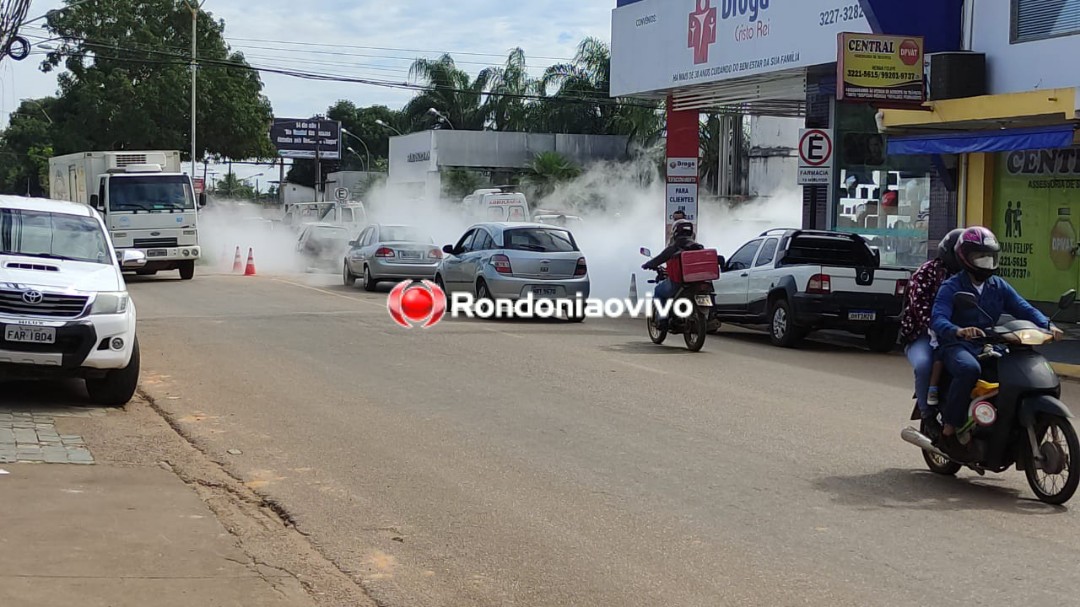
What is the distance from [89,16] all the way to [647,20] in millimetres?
42261

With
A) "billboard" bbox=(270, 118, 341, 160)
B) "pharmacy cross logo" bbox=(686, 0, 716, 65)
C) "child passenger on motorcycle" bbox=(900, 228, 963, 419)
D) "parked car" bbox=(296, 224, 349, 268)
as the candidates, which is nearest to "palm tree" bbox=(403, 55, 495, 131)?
"billboard" bbox=(270, 118, 341, 160)

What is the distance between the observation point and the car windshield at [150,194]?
29547 millimetres

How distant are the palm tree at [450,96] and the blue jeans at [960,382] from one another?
200ft

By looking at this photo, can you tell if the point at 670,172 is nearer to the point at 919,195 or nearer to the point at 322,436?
the point at 919,195

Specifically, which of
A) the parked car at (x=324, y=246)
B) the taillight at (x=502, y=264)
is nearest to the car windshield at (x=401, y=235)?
the taillight at (x=502, y=264)

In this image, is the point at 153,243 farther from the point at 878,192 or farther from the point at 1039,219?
the point at 1039,219

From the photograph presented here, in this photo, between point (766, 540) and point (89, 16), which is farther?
point (89, 16)

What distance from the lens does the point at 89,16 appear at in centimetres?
6238

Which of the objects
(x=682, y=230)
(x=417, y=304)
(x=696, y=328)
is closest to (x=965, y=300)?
(x=696, y=328)

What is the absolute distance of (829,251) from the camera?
61.6 feet

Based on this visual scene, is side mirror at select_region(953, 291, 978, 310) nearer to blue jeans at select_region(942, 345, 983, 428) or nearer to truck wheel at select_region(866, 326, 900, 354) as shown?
blue jeans at select_region(942, 345, 983, 428)

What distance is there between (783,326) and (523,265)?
4541 mm

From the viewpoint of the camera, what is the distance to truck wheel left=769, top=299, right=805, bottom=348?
58.1 feet

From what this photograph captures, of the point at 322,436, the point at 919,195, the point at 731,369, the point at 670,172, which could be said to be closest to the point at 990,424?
the point at 322,436
